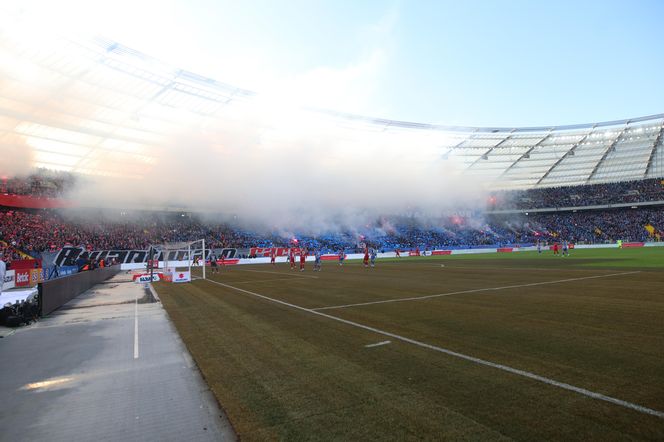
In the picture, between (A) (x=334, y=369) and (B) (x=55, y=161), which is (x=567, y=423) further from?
(B) (x=55, y=161)

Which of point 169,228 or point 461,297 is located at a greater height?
point 169,228

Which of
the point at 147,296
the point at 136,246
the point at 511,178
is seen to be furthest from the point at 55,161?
the point at 511,178

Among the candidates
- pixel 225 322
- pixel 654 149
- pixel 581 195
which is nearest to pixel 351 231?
pixel 581 195

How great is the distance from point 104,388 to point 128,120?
49.6 metres

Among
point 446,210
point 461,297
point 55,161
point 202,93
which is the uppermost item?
point 202,93

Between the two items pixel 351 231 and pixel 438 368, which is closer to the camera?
pixel 438 368

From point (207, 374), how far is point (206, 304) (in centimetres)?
894

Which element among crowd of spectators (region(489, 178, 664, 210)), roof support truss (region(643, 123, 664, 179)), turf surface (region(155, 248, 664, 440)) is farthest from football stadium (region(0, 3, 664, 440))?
crowd of spectators (region(489, 178, 664, 210))

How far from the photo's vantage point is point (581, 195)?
88.7 m

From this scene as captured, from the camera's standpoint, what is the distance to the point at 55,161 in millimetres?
50688

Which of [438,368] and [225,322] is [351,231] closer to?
[225,322]

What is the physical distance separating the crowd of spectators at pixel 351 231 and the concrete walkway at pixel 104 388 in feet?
109

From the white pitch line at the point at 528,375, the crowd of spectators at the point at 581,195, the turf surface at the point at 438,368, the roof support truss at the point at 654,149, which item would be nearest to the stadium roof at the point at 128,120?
the roof support truss at the point at 654,149

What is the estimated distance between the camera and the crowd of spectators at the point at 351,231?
4441 centimetres
